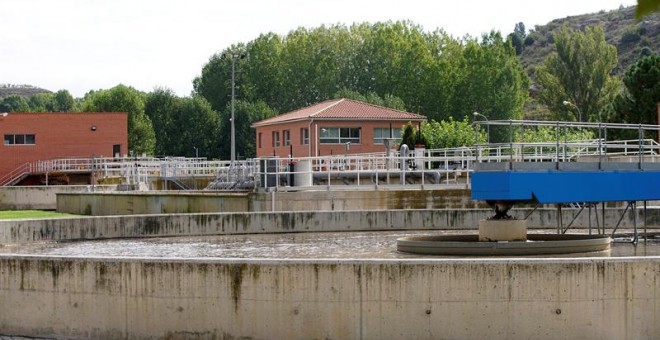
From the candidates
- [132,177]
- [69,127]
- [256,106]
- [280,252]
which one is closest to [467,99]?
[256,106]

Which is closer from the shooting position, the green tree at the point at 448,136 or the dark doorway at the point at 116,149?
the green tree at the point at 448,136

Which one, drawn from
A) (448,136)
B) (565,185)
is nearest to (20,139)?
(448,136)

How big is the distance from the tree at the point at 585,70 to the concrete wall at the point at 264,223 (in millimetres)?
71267

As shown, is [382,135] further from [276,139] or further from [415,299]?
[415,299]

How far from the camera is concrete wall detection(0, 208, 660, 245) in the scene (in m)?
26.3

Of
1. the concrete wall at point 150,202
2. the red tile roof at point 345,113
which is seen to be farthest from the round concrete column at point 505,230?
the red tile roof at point 345,113

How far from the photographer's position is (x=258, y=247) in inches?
940

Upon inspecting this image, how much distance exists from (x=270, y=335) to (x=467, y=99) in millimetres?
88686

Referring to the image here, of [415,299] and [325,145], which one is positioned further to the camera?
[325,145]

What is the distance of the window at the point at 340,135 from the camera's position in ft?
227

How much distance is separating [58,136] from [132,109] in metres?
36.5

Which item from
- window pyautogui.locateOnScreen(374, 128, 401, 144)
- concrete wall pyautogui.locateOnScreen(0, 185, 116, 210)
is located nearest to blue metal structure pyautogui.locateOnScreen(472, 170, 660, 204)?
concrete wall pyautogui.locateOnScreen(0, 185, 116, 210)

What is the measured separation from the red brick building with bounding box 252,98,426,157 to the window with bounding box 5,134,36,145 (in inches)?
618

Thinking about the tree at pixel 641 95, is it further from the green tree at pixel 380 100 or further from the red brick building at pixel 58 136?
the green tree at pixel 380 100
